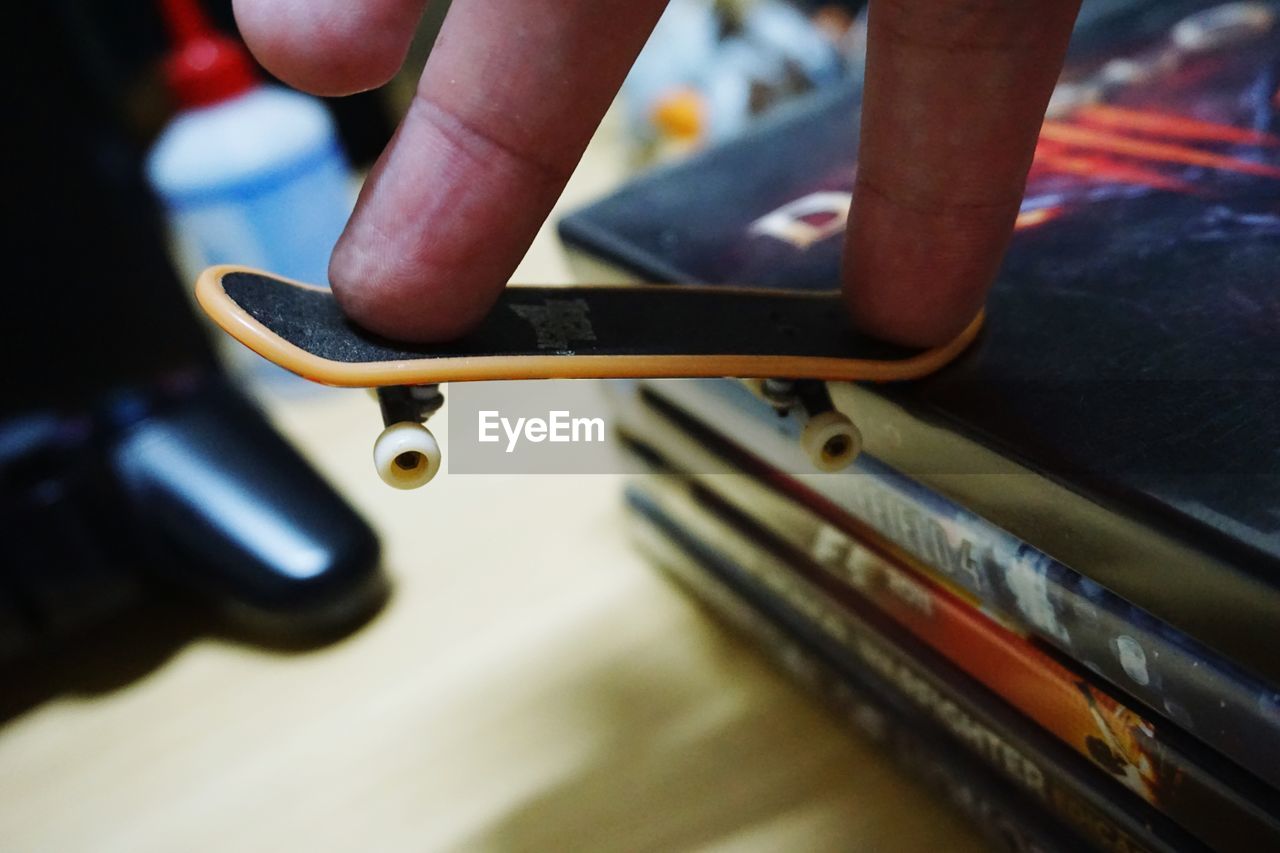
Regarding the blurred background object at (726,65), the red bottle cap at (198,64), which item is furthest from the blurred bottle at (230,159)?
the blurred background object at (726,65)

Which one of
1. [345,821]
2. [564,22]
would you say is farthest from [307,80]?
[345,821]

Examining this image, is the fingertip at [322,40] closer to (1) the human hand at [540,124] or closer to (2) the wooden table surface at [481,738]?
(1) the human hand at [540,124]

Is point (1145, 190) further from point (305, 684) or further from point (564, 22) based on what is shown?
point (305, 684)

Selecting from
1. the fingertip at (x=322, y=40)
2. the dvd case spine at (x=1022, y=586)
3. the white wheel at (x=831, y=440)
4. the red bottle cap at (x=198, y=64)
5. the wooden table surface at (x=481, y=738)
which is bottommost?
the wooden table surface at (x=481, y=738)

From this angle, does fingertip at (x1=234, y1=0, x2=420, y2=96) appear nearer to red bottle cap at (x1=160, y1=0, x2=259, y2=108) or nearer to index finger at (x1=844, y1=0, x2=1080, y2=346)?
index finger at (x1=844, y1=0, x2=1080, y2=346)

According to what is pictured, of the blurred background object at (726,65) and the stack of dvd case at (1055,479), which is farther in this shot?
the blurred background object at (726,65)

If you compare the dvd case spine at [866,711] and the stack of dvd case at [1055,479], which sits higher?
the stack of dvd case at [1055,479]

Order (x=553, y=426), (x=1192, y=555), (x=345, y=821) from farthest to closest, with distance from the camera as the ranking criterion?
(x=553, y=426) → (x=345, y=821) → (x=1192, y=555)

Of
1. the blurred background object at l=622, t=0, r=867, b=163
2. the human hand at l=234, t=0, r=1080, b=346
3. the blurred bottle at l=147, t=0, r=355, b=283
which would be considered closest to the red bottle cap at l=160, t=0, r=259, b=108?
the blurred bottle at l=147, t=0, r=355, b=283

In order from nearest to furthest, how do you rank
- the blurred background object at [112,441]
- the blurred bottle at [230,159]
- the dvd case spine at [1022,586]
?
the dvd case spine at [1022,586] → the blurred background object at [112,441] → the blurred bottle at [230,159]
